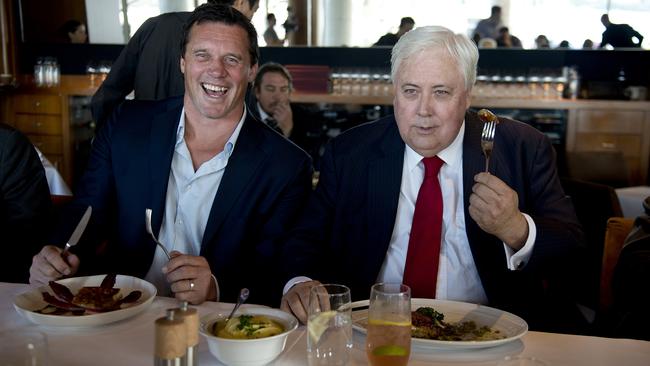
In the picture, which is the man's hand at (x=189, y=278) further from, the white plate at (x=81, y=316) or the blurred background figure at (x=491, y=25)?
the blurred background figure at (x=491, y=25)

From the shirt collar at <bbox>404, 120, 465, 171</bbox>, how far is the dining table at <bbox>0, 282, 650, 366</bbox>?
724 millimetres

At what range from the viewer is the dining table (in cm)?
147

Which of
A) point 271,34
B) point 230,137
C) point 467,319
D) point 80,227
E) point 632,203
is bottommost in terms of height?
point 632,203

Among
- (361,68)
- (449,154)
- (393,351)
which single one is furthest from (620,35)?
(393,351)

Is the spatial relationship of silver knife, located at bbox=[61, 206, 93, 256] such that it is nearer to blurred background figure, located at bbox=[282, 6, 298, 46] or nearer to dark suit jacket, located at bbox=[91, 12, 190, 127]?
dark suit jacket, located at bbox=[91, 12, 190, 127]

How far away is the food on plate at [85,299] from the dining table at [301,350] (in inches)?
2.1

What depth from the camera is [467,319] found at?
173cm

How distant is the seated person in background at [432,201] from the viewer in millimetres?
2111

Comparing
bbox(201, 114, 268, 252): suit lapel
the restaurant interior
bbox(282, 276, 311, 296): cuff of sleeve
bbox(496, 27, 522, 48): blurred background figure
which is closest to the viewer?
bbox(282, 276, 311, 296): cuff of sleeve

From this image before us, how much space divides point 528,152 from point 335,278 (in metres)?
0.70

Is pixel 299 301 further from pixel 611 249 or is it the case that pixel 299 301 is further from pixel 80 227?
pixel 611 249

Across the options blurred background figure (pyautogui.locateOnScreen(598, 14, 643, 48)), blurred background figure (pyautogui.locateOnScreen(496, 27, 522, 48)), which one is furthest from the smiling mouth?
blurred background figure (pyautogui.locateOnScreen(598, 14, 643, 48))

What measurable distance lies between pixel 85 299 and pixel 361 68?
524 centimetres

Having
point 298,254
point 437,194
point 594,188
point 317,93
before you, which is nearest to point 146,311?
point 298,254
